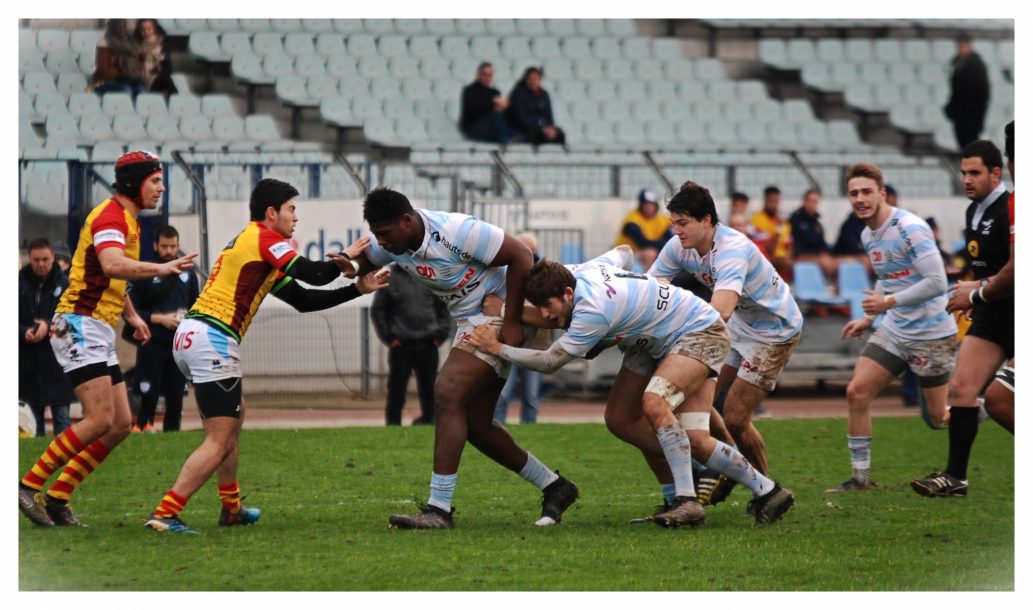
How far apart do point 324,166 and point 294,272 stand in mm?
9347

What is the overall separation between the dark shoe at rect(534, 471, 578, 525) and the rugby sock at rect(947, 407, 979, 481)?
2758 mm

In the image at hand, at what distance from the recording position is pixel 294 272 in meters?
7.03

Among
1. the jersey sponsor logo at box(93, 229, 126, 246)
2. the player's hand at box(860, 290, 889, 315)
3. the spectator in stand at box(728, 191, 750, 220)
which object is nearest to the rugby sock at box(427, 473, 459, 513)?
the jersey sponsor logo at box(93, 229, 126, 246)

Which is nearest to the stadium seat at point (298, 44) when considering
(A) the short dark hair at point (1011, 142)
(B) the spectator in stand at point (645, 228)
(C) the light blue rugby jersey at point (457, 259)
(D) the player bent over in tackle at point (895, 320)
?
(B) the spectator in stand at point (645, 228)

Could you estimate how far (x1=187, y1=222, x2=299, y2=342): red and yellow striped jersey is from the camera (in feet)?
23.5

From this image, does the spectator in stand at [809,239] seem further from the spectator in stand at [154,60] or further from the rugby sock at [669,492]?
the rugby sock at [669,492]

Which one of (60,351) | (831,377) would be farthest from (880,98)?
(60,351)

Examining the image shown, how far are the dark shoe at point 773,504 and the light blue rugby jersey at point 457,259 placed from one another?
184cm

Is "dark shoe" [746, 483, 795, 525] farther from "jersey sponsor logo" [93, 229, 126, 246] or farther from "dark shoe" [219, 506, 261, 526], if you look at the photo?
"jersey sponsor logo" [93, 229, 126, 246]

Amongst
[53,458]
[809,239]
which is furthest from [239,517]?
[809,239]

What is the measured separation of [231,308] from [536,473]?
196cm

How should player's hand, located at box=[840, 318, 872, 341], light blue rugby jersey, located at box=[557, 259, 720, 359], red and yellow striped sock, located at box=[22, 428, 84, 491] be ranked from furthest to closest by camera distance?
player's hand, located at box=[840, 318, 872, 341], red and yellow striped sock, located at box=[22, 428, 84, 491], light blue rugby jersey, located at box=[557, 259, 720, 359]

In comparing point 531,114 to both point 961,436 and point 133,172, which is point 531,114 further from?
point 133,172

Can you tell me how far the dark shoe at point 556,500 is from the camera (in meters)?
7.66
